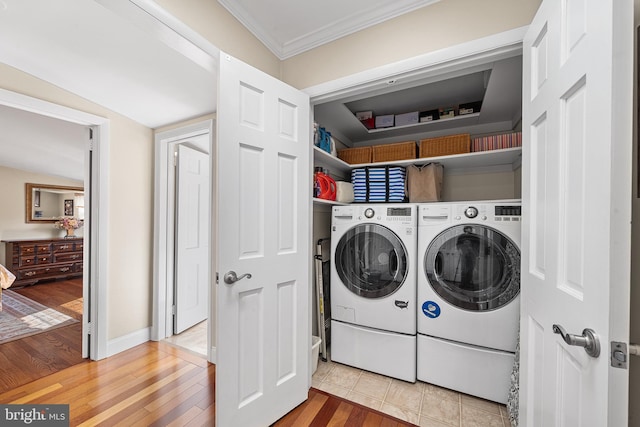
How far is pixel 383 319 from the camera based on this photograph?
199 centimetres

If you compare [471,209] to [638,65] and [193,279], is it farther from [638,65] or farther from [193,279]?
[193,279]

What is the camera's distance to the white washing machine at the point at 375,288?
192cm

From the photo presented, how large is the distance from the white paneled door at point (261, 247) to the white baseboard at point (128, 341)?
5.53 ft

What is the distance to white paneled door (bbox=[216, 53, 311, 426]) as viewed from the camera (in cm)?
128

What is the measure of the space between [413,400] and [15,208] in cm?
712

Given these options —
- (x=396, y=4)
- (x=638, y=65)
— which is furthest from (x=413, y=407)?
(x=396, y=4)

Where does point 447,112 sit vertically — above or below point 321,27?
below

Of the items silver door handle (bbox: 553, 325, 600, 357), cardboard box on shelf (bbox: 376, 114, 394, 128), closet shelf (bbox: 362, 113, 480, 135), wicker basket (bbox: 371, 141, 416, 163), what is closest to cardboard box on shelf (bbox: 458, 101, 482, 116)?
closet shelf (bbox: 362, 113, 480, 135)

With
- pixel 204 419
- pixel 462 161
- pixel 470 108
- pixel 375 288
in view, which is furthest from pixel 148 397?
pixel 470 108

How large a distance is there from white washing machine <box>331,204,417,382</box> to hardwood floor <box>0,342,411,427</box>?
414 millimetres

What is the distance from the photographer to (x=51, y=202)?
5383 mm

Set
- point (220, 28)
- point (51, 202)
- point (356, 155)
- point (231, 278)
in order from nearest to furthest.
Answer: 1. point (231, 278)
2. point (220, 28)
3. point (356, 155)
4. point (51, 202)

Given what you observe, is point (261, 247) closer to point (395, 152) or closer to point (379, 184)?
point (379, 184)

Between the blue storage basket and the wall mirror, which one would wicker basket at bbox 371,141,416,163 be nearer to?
the blue storage basket
